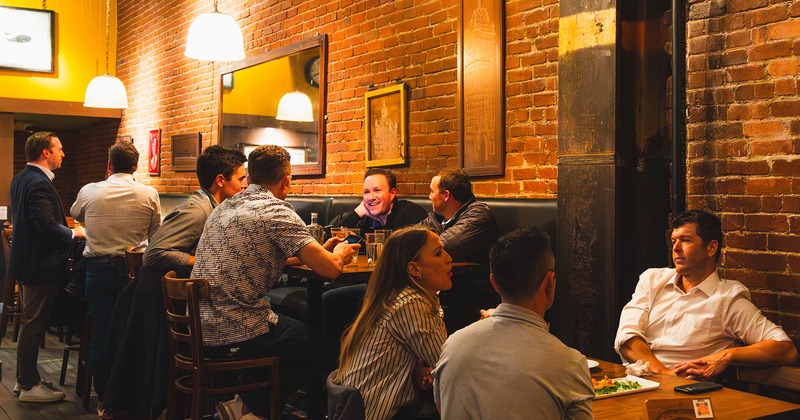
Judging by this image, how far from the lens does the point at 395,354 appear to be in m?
2.63

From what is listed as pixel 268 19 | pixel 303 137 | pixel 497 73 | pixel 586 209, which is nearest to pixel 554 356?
pixel 586 209

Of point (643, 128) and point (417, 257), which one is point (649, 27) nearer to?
point (643, 128)

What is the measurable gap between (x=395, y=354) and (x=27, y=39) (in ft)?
31.0

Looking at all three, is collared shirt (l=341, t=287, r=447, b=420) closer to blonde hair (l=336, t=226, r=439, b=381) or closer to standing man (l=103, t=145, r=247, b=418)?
blonde hair (l=336, t=226, r=439, b=381)

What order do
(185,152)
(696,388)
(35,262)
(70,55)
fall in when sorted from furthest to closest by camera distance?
(70,55) → (185,152) → (35,262) → (696,388)

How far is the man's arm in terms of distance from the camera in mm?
2799

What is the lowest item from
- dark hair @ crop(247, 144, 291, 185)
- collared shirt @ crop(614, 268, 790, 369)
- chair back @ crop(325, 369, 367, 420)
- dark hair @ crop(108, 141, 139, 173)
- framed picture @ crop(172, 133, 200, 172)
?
chair back @ crop(325, 369, 367, 420)

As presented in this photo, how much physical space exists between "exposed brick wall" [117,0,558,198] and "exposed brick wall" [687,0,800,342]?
3.16ft

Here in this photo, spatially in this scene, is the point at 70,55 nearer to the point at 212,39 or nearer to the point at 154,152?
the point at 154,152

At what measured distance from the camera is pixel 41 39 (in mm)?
10469

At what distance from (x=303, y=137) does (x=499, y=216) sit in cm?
282

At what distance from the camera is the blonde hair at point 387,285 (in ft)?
8.73

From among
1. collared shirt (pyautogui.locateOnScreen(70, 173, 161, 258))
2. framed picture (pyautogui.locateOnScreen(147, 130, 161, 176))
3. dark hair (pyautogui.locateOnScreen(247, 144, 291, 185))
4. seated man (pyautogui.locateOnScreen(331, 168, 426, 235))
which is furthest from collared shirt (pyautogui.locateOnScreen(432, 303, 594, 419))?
framed picture (pyautogui.locateOnScreen(147, 130, 161, 176))

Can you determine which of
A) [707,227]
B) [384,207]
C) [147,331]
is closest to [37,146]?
[147,331]
